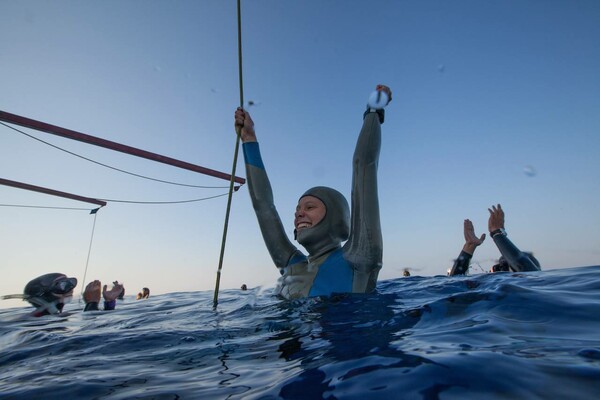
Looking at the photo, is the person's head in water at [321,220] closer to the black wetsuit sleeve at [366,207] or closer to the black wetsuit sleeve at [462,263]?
the black wetsuit sleeve at [366,207]

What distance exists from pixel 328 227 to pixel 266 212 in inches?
34.8

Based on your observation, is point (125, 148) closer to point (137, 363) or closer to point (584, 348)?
point (137, 363)

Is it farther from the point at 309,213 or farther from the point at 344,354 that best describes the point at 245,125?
the point at 344,354

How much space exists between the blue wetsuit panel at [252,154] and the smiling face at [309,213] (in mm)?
846

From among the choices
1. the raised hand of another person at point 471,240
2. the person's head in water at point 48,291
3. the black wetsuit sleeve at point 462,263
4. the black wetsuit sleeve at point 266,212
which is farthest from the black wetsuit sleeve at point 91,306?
the raised hand of another person at point 471,240

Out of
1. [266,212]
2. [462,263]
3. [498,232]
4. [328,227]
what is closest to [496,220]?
[498,232]

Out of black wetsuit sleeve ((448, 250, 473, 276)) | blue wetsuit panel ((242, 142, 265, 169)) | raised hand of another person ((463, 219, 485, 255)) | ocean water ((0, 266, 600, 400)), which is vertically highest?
blue wetsuit panel ((242, 142, 265, 169))

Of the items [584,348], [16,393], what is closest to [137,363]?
[16,393]

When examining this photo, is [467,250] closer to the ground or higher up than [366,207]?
closer to the ground

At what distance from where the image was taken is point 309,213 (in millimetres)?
4105

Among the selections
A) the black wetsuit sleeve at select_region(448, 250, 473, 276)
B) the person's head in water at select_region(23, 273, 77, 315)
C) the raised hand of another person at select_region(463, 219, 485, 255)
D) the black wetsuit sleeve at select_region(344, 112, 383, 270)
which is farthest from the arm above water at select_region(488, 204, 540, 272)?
the person's head in water at select_region(23, 273, 77, 315)

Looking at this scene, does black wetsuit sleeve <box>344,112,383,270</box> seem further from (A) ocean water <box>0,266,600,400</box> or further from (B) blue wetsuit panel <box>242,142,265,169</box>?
(B) blue wetsuit panel <box>242,142,265,169</box>

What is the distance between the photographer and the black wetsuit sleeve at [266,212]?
4.29m

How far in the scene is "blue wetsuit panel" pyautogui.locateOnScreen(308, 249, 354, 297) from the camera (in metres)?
3.42
